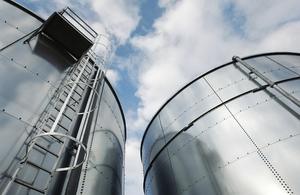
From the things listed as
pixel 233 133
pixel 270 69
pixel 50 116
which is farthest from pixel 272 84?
pixel 50 116

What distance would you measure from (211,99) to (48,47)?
571cm

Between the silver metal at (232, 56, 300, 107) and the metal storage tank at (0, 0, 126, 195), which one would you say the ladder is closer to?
the metal storage tank at (0, 0, 126, 195)

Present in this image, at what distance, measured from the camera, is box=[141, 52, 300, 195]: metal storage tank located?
4.61 m

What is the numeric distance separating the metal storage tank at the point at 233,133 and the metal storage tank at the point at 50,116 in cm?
246

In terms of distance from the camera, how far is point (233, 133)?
5656 millimetres

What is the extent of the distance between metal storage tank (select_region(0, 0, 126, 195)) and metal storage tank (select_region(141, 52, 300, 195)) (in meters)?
2.46

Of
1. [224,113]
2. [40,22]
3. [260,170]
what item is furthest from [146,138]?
[40,22]

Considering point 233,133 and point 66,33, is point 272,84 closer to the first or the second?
point 233,133

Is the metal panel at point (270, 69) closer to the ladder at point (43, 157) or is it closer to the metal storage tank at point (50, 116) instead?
the metal storage tank at point (50, 116)

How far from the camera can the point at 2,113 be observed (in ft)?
11.1

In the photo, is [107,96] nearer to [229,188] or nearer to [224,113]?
[224,113]

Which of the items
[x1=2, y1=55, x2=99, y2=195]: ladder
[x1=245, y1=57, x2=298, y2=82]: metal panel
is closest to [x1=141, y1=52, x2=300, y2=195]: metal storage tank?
[x1=245, y1=57, x2=298, y2=82]: metal panel

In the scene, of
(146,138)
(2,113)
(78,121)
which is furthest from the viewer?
(146,138)

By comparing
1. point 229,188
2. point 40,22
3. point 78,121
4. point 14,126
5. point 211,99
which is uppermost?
point 40,22
